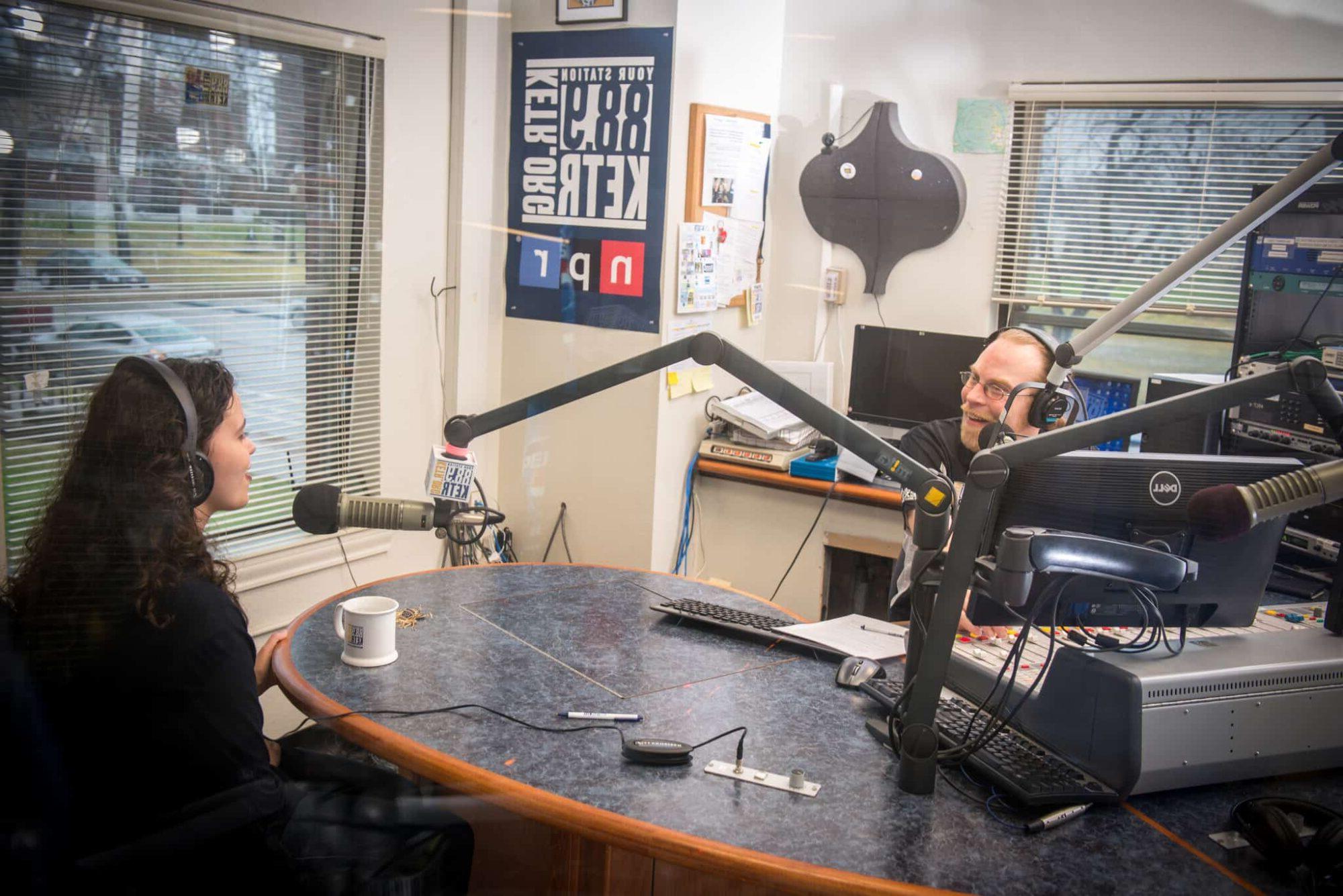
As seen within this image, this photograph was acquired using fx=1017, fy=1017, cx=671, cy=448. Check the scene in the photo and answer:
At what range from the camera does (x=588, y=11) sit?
9.25 feet

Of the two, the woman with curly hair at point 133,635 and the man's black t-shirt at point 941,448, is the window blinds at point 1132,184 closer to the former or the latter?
the man's black t-shirt at point 941,448

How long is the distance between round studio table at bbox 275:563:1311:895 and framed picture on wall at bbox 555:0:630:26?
1.72 meters

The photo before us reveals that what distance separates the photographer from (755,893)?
131 cm

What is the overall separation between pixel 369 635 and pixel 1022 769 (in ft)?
3.25

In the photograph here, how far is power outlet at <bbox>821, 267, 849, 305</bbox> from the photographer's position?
3.32 m

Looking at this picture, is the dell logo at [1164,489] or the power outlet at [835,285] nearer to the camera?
the dell logo at [1164,489]

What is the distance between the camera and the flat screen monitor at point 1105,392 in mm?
2715

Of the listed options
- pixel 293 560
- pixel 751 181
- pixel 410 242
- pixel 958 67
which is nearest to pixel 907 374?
pixel 751 181

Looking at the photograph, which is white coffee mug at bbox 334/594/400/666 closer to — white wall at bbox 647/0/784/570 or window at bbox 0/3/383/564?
window at bbox 0/3/383/564

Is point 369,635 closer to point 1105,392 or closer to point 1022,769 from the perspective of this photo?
point 1022,769

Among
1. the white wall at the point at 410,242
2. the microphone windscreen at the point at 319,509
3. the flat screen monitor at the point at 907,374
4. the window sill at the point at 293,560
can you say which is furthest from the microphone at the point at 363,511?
the flat screen monitor at the point at 907,374

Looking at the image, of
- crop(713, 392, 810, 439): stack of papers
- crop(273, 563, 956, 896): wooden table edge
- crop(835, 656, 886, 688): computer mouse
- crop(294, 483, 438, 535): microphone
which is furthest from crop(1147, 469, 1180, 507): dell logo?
crop(713, 392, 810, 439): stack of papers

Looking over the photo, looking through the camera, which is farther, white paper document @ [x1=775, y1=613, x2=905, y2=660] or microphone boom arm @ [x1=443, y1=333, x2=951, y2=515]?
white paper document @ [x1=775, y1=613, x2=905, y2=660]

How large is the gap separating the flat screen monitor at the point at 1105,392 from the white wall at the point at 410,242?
174 centimetres
